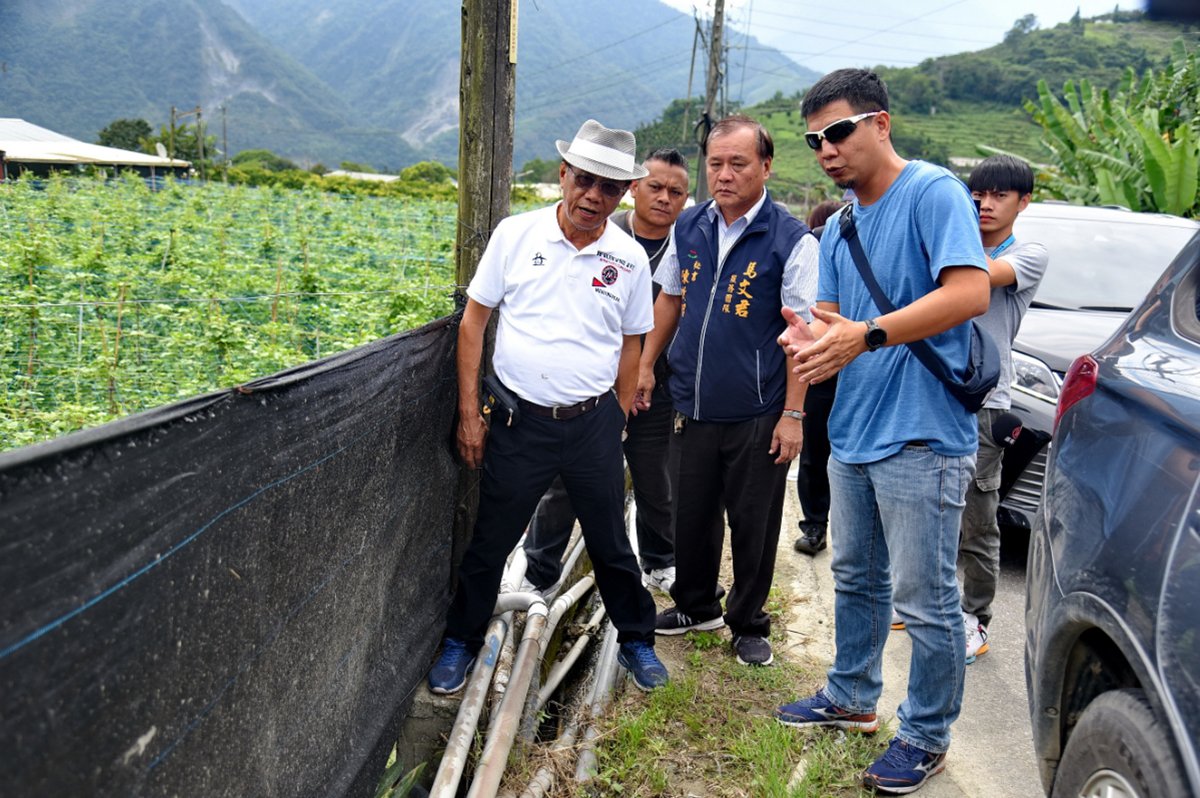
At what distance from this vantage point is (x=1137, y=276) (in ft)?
19.5

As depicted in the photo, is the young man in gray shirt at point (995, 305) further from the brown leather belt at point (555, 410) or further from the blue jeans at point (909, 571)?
the brown leather belt at point (555, 410)

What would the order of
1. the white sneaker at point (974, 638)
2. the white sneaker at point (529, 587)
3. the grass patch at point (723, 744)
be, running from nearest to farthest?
1. the grass patch at point (723, 744)
2. the white sneaker at point (974, 638)
3. the white sneaker at point (529, 587)

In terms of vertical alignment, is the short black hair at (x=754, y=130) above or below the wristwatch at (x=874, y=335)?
above

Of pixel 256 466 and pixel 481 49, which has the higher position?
pixel 481 49

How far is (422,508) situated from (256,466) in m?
1.34

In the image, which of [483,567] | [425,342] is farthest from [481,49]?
[483,567]

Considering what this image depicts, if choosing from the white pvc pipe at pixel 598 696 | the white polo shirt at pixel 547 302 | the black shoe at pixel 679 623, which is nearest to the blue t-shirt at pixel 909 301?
the white polo shirt at pixel 547 302

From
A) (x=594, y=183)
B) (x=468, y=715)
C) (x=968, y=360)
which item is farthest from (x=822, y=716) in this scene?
(x=594, y=183)

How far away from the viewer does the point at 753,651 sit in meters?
3.98

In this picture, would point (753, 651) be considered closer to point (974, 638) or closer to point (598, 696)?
point (598, 696)

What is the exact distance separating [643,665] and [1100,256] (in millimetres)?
4304

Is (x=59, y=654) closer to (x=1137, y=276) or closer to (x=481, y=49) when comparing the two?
(x=481, y=49)

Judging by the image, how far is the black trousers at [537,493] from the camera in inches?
133

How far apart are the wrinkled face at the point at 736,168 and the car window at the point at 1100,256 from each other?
2.87m
